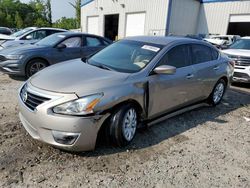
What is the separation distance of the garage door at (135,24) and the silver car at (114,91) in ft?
58.4

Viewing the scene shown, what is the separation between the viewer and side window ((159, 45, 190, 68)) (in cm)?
415

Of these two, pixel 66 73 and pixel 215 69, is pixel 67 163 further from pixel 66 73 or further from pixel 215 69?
pixel 215 69

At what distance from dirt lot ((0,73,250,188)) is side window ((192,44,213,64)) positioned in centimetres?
135

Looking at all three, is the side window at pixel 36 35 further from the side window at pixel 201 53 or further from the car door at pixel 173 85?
the car door at pixel 173 85

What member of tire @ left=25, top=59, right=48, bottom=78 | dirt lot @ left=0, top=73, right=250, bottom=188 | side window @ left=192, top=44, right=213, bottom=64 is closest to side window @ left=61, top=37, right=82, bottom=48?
tire @ left=25, top=59, right=48, bottom=78

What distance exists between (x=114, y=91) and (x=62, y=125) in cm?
80

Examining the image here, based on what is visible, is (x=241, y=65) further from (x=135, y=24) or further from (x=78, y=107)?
(x=135, y=24)

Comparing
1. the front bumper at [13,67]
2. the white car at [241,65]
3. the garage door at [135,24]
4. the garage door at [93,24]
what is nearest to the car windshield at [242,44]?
the white car at [241,65]

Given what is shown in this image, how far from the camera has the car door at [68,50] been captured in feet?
24.2

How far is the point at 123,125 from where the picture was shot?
135 inches

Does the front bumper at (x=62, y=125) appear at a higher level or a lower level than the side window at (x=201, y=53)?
lower

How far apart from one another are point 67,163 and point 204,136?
2.41m

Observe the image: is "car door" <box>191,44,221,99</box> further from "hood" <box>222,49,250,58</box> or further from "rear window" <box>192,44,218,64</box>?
"hood" <box>222,49,250,58</box>

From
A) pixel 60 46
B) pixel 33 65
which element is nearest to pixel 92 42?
pixel 60 46
